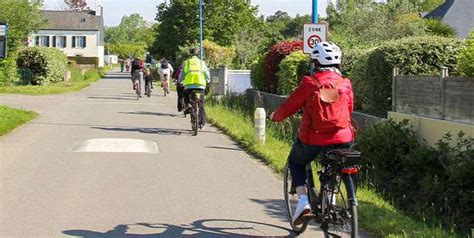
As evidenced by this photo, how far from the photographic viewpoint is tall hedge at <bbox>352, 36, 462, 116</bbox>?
12.6 meters

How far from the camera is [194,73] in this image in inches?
609

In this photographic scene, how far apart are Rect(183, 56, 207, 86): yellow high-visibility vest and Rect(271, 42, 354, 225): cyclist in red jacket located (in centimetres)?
943

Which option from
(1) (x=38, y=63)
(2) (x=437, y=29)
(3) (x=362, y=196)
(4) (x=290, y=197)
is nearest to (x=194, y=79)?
(3) (x=362, y=196)

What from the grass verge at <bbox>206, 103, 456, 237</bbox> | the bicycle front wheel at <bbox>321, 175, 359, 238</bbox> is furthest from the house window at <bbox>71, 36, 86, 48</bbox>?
the bicycle front wheel at <bbox>321, 175, 359, 238</bbox>

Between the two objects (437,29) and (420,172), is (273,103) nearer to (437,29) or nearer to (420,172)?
(420,172)

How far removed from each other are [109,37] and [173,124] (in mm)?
173308

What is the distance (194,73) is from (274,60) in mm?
7402

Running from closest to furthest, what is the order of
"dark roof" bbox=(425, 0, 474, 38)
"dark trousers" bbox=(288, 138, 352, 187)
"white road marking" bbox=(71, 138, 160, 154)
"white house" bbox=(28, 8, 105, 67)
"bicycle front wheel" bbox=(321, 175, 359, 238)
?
"bicycle front wheel" bbox=(321, 175, 359, 238) → "dark trousers" bbox=(288, 138, 352, 187) → "white road marking" bbox=(71, 138, 160, 154) → "dark roof" bbox=(425, 0, 474, 38) → "white house" bbox=(28, 8, 105, 67)

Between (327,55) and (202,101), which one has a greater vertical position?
(327,55)

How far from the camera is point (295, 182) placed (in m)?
6.22

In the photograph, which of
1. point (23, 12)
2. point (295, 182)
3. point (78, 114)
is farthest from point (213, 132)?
point (23, 12)

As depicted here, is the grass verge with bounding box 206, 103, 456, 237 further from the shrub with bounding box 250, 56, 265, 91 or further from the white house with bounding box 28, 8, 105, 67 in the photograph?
the white house with bounding box 28, 8, 105, 67

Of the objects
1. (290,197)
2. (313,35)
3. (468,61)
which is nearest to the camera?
(290,197)

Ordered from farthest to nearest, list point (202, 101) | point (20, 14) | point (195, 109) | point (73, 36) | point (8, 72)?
1. point (73, 36)
2. point (20, 14)
3. point (8, 72)
4. point (202, 101)
5. point (195, 109)
